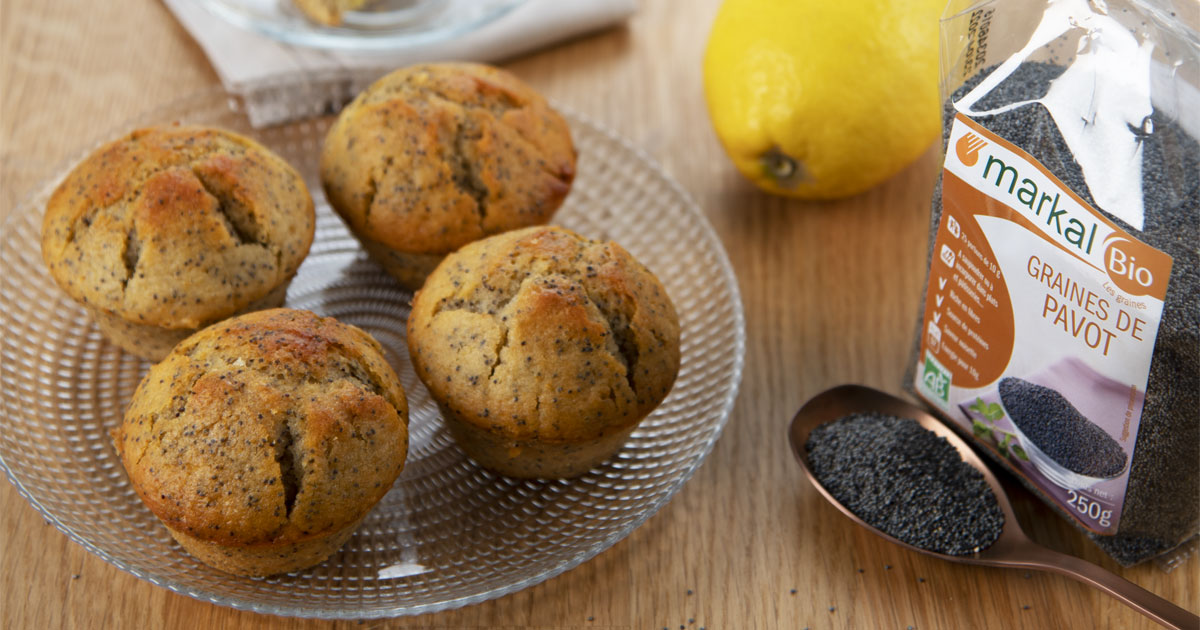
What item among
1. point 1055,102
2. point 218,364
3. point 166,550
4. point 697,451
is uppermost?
point 1055,102

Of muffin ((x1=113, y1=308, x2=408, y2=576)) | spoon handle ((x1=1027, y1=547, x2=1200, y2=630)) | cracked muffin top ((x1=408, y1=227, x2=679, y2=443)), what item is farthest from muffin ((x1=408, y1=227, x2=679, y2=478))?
spoon handle ((x1=1027, y1=547, x2=1200, y2=630))

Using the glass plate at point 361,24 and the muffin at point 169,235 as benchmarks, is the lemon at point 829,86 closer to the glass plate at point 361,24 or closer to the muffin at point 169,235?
the glass plate at point 361,24

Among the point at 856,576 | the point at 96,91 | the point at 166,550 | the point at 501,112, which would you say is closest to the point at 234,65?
the point at 96,91

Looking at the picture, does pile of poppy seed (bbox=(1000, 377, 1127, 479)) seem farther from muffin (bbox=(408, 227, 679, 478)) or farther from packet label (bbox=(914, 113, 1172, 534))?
muffin (bbox=(408, 227, 679, 478))

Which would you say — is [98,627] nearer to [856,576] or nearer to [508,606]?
[508,606]

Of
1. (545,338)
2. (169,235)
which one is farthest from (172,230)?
(545,338)

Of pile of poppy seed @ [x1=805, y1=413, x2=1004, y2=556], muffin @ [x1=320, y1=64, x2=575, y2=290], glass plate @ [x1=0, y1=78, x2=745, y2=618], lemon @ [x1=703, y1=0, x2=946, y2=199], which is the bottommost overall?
glass plate @ [x1=0, y1=78, x2=745, y2=618]
